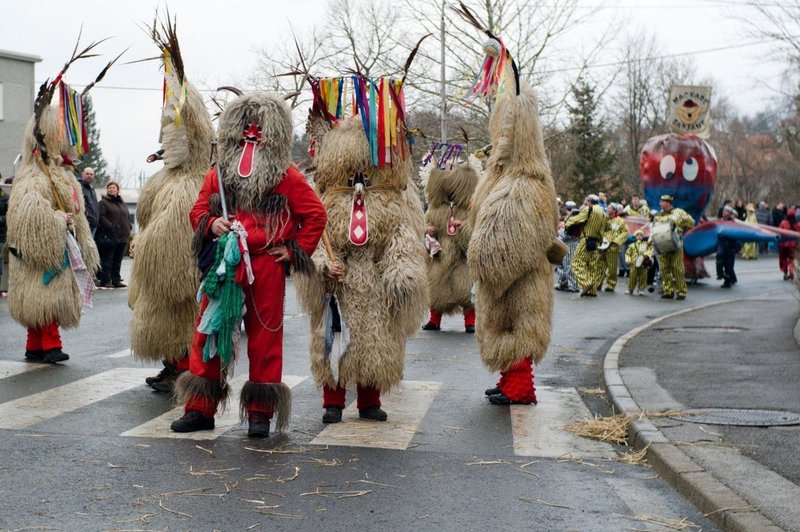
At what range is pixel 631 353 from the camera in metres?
10.7

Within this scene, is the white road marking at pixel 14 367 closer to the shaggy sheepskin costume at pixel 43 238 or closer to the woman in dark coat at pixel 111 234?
the shaggy sheepskin costume at pixel 43 238

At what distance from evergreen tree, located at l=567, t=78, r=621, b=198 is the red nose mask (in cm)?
4057

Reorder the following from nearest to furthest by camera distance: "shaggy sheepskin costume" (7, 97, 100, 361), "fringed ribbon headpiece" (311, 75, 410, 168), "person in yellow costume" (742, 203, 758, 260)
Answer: "fringed ribbon headpiece" (311, 75, 410, 168)
"shaggy sheepskin costume" (7, 97, 100, 361)
"person in yellow costume" (742, 203, 758, 260)

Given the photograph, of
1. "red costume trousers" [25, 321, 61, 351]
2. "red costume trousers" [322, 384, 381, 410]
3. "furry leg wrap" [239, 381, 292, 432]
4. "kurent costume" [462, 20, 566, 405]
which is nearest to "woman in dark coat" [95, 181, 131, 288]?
"red costume trousers" [25, 321, 61, 351]

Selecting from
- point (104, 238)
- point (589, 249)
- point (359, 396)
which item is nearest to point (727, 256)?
point (589, 249)

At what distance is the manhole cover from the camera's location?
7.03 m

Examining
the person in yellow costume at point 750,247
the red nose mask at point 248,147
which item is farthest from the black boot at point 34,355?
the person in yellow costume at point 750,247

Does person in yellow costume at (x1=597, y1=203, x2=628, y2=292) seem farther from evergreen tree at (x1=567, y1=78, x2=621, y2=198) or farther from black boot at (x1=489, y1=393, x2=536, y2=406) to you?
evergreen tree at (x1=567, y1=78, x2=621, y2=198)

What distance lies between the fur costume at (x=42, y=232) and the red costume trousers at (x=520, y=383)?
3.99m

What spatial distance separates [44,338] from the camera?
371 inches

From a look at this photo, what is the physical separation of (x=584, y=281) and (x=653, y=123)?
121ft

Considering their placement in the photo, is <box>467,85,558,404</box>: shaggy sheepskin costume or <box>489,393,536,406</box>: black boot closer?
<box>467,85,558,404</box>: shaggy sheepskin costume

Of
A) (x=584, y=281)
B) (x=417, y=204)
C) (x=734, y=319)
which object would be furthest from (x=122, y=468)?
(x=584, y=281)

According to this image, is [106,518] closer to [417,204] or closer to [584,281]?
[417,204]
